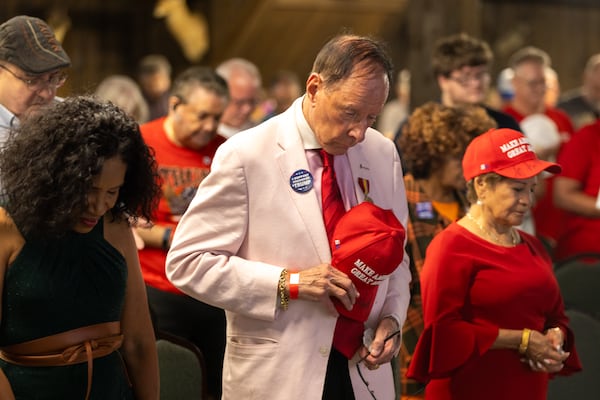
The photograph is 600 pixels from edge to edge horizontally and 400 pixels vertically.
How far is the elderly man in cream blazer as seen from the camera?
2643mm

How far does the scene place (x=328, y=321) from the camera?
2682 mm

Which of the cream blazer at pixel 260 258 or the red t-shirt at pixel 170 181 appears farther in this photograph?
the red t-shirt at pixel 170 181

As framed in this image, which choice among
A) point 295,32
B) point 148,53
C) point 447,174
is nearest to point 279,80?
point 295,32

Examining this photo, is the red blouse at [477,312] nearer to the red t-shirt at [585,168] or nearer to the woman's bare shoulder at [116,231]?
the woman's bare shoulder at [116,231]

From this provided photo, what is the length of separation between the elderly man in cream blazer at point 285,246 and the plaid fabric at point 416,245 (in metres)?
0.99

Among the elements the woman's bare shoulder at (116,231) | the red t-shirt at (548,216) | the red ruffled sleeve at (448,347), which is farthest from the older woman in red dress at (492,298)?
the red t-shirt at (548,216)

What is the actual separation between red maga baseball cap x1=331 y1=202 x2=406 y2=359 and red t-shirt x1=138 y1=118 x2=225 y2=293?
149 cm

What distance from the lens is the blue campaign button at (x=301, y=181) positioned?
271cm

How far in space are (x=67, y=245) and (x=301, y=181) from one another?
23.8 inches

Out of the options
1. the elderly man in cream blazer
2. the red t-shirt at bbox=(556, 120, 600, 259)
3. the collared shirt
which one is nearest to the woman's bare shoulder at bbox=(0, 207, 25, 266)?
the elderly man in cream blazer

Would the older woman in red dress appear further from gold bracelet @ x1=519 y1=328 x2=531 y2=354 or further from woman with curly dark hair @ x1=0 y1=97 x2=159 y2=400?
woman with curly dark hair @ x1=0 y1=97 x2=159 y2=400

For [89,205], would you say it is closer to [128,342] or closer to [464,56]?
[128,342]

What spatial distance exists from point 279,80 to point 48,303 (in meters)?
7.60

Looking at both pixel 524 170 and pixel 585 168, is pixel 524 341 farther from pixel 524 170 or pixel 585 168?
pixel 585 168
